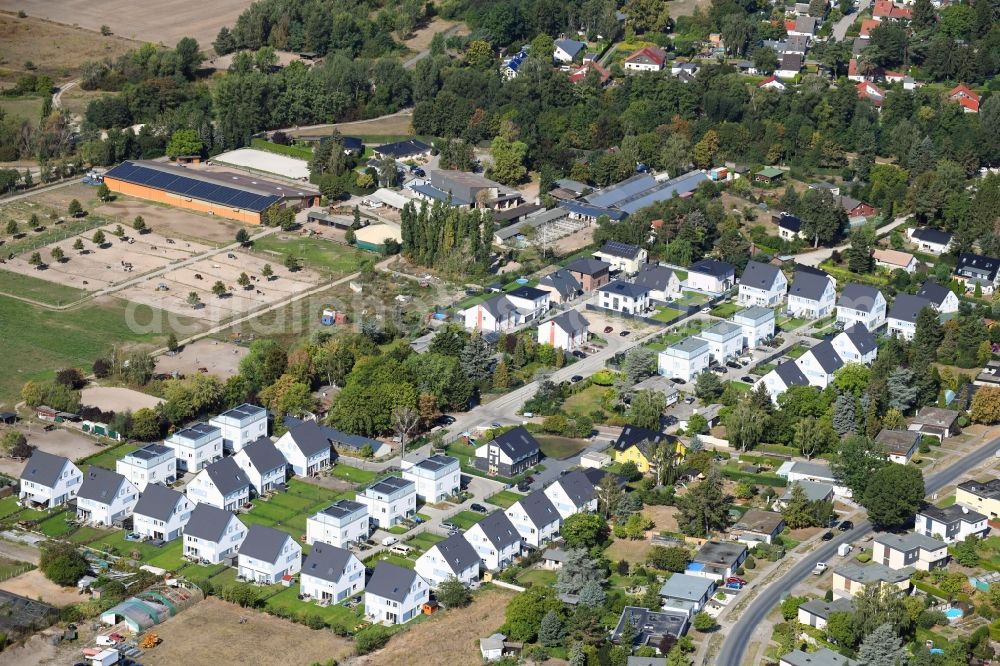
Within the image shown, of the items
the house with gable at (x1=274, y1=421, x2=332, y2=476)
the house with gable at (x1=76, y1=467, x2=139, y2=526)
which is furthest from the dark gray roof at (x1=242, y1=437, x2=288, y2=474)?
the house with gable at (x1=76, y1=467, x2=139, y2=526)

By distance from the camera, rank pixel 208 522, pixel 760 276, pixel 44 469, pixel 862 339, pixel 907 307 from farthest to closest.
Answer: pixel 760 276, pixel 907 307, pixel 862 339, pixel 44 469, pixel 208 522

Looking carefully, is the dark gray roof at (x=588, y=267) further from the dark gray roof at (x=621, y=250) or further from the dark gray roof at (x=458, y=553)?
the dark gray roof at (x=458, y=553)

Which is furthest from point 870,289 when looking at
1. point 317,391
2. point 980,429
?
point 317,391

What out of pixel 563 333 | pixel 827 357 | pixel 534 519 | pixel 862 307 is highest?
pixel 862 307

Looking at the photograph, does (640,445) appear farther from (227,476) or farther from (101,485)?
(101,485)

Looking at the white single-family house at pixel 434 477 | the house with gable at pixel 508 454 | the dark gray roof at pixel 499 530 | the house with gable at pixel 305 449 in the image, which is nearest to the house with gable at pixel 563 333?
the house with gable at pixel 508 454

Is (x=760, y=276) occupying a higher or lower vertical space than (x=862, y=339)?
higher

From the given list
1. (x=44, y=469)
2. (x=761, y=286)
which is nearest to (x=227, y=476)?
(x=44, y=469)

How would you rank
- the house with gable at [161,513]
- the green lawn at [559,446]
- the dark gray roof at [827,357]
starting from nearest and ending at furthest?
the house with gable at [161,513]
the green lawn at [559,446]
the dark gray roof at [827,357]
